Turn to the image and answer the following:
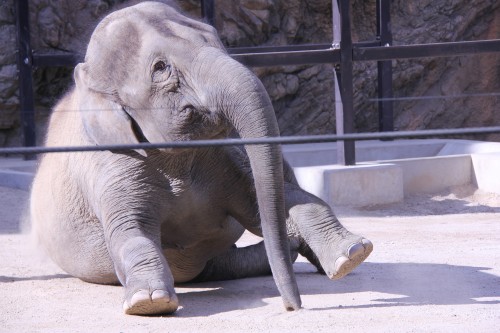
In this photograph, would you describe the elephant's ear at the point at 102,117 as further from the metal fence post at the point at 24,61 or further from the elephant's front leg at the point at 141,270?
the metal fence post at the point at 24,61

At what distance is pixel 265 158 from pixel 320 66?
9.09m

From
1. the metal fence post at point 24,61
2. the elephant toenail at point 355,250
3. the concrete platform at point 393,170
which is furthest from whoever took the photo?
the metal fence post at point 24,61

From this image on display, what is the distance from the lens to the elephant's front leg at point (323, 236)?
4.07m

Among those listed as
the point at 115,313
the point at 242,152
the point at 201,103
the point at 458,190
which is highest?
the point at 201,103

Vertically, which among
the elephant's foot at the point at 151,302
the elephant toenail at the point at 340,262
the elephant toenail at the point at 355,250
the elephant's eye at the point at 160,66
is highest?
the elephant's eye at the point at 160,66

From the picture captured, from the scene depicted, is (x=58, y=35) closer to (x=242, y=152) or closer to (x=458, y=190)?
(x=458, y=190)

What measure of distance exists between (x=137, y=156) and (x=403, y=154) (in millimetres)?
5822

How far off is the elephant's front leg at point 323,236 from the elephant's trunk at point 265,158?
1.08 ft

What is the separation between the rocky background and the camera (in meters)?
11.4

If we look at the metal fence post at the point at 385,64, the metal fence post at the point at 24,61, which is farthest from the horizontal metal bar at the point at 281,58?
the metal fence post at the point at 24,61

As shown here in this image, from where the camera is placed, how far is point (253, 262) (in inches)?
195

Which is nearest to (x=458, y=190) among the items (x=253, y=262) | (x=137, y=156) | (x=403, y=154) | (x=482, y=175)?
(x=482, y=175)

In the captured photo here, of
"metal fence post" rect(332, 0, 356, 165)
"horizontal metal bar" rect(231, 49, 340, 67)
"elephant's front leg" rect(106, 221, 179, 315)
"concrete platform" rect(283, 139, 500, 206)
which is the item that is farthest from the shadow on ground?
"metal fence post" rect(332, 0, 356, 165)

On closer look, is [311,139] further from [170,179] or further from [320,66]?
[320,66]
